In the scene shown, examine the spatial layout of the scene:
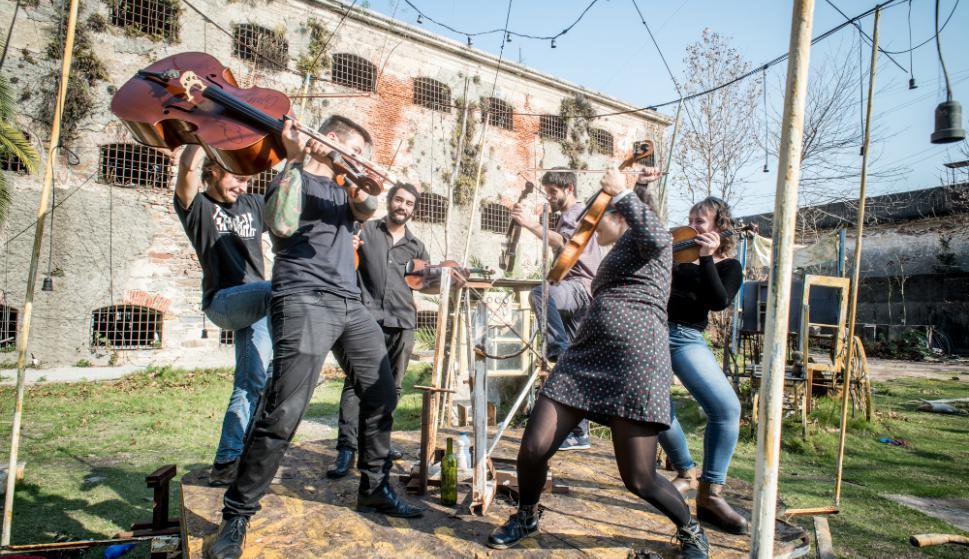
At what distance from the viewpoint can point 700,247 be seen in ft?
10.2

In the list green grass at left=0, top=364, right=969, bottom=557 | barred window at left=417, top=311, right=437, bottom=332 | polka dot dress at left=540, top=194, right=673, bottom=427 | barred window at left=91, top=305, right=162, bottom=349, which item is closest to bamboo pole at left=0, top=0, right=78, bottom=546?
green grass at left=0, top=364, right=969, bottom=557

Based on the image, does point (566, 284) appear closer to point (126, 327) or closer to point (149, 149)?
point (126, 327)

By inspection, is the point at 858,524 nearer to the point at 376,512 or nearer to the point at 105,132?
the point at 376,512

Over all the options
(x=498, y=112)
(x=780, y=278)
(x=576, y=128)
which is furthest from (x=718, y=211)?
(x=576, y=128)

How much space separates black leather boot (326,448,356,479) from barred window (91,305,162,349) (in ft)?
29.9

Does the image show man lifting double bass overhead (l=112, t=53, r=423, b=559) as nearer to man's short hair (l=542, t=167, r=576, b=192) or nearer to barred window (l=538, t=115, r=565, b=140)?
man's short hair (l=542, t=167, r=576, b=192)

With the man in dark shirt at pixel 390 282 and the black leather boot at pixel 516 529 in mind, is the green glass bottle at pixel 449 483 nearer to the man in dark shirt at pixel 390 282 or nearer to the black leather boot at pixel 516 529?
the black leather boot at pixel 516 529

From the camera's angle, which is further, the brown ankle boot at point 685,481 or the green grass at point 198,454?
the green grass at point 198,454

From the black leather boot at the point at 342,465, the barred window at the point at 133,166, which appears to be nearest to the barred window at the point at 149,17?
the barred window at the point at 133,166

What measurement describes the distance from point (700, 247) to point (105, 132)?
11.8m

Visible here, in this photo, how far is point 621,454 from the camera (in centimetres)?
237

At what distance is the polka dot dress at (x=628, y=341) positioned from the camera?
236 cm

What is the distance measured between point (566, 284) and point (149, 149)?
1031 cm

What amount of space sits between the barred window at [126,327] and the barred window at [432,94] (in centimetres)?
832
